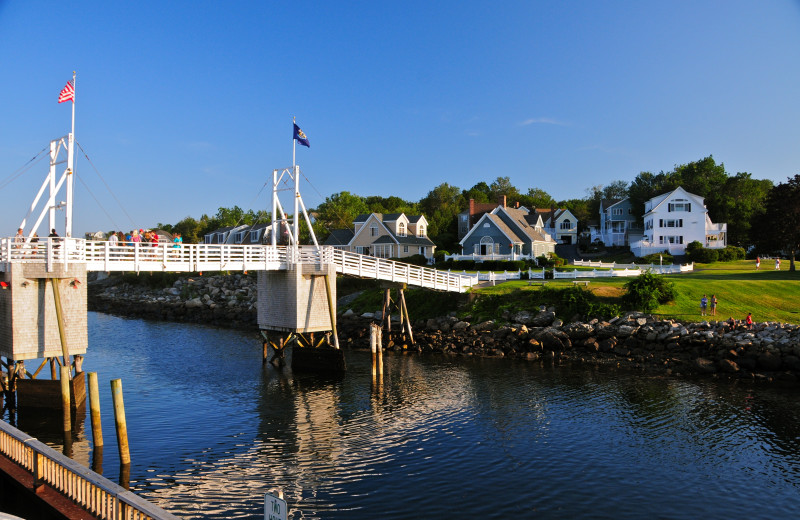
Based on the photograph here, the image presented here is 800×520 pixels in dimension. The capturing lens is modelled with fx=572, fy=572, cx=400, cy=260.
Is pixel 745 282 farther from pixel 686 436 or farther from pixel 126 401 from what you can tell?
pixel 126 401

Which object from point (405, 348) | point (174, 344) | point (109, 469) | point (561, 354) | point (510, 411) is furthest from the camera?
point (174, 344)

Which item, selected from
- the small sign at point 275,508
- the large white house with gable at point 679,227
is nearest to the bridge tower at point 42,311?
the small sign at point 275,508

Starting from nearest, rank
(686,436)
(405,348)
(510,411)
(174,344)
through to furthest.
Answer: (686,436) < (510,411) < (405,348) < (174,344)

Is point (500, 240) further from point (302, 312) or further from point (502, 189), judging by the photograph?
point (502, 189)

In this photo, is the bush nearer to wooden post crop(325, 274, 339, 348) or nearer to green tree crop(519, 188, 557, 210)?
wooden post crop(325, 274, 339, 348)

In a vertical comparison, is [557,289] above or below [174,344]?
above

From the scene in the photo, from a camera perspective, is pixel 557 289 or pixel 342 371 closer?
pixel 342 371

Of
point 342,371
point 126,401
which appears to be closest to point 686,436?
point 342,371

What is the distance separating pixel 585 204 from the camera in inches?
4899

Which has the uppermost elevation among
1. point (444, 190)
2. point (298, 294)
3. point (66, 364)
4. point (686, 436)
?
point (444, 190)

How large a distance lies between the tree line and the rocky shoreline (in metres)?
25.2

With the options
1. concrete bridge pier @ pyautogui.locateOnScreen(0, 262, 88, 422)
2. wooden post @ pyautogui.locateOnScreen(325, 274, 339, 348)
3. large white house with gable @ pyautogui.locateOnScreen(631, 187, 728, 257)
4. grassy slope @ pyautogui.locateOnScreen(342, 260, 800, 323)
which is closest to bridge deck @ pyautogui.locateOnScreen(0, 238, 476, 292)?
concrete bridge pier @ pyautogui.locateOnScreen(0, 262, 88, 422)

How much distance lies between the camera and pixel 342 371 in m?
29.9

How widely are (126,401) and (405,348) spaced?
17.7 m
